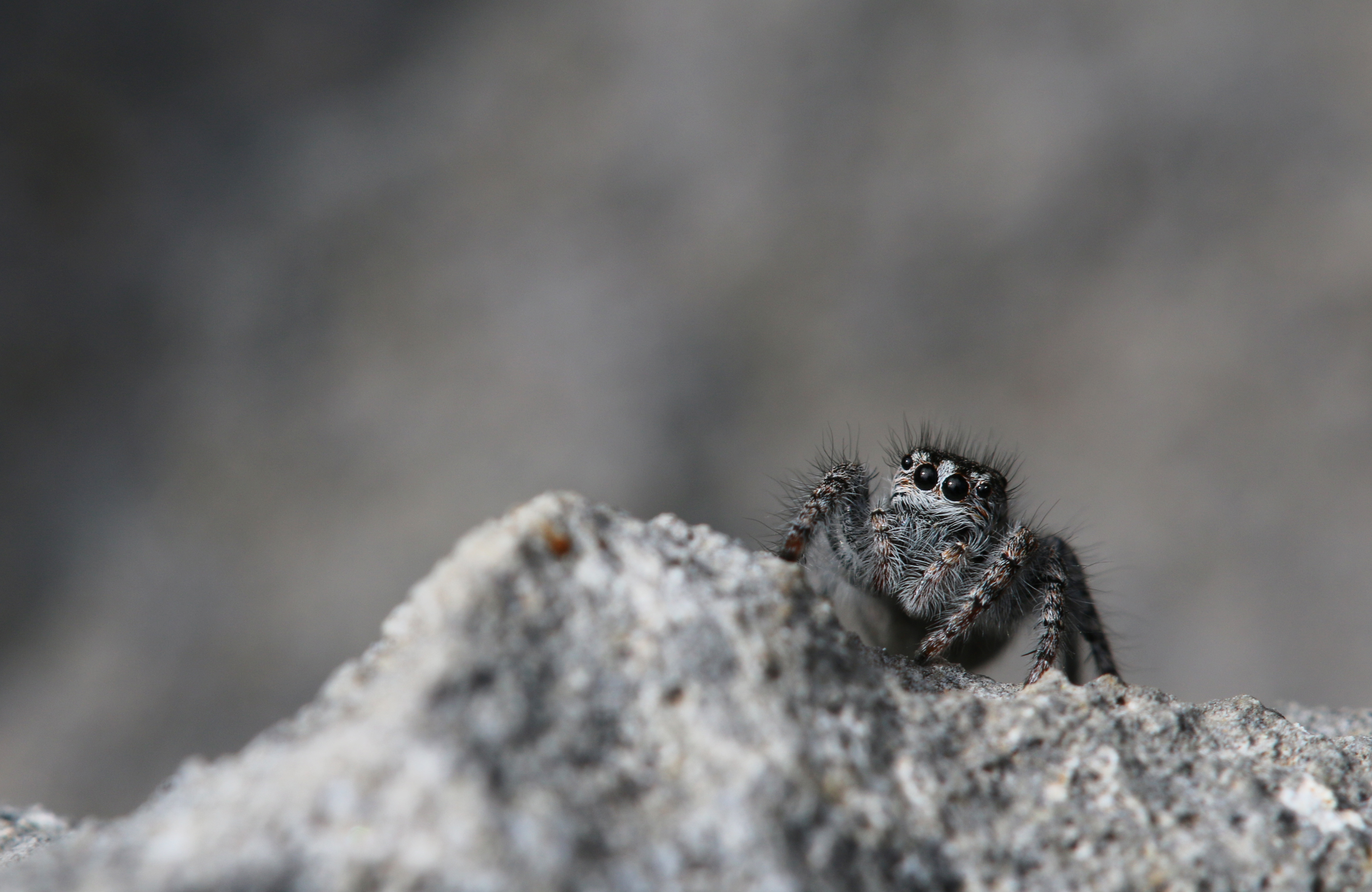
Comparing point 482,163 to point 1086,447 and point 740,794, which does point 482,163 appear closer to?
point 1086,447

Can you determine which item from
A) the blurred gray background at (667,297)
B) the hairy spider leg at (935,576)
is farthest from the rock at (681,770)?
the blurred gray background at (667,297)

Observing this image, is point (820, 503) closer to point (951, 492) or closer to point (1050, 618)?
point (951, 492)

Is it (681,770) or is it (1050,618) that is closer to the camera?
(681,770)

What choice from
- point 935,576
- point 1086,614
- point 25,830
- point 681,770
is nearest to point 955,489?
point 935,576

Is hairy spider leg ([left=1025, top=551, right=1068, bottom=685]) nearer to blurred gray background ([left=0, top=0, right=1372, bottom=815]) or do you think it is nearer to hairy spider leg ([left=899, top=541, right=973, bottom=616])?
hairy spider leg ([left=899, top=541, right=973, bottom=616])

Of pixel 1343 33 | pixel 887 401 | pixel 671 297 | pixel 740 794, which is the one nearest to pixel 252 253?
pixel 671 297

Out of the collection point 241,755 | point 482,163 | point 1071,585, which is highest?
point 482,163

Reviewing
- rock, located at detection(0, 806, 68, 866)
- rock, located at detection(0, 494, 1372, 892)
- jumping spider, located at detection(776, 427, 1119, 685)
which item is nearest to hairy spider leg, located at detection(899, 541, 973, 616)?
jumping spider, located at detection(776, 427, 1119, 685)
